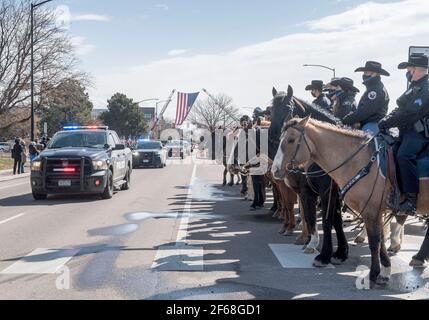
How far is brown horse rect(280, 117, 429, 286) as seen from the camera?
21.3 ft

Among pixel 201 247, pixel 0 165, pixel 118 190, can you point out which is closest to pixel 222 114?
pixel 0 165

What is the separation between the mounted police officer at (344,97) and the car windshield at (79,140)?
906 centimetres

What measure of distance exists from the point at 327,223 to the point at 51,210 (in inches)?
307

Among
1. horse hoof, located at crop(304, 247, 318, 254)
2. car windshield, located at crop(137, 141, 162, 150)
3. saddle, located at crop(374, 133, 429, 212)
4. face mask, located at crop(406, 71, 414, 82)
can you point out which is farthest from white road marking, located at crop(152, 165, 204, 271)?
car windshield, located at crop(137, 141, 162, 150)

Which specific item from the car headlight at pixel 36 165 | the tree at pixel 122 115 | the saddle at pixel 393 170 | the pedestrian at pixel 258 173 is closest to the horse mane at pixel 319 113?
the saddle at pixel 393 170

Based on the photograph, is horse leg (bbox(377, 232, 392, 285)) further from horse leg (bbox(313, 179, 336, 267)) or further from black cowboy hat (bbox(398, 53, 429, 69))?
black cowboy hat (bbox(398, 53, 429, 69))

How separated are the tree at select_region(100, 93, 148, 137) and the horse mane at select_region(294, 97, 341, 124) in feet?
250

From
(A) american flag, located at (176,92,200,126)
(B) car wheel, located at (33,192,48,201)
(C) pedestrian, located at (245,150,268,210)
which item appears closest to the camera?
(C) pedestrian, located at (245,150,268,210)

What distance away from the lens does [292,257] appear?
8.01 meters

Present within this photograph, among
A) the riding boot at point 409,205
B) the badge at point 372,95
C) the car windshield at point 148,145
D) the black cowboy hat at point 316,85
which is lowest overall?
the riding boot at point 409,205

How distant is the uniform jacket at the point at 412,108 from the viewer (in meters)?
6.41

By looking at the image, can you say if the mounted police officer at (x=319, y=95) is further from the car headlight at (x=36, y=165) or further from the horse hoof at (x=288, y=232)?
the car headlight at (x=36, y=165)
